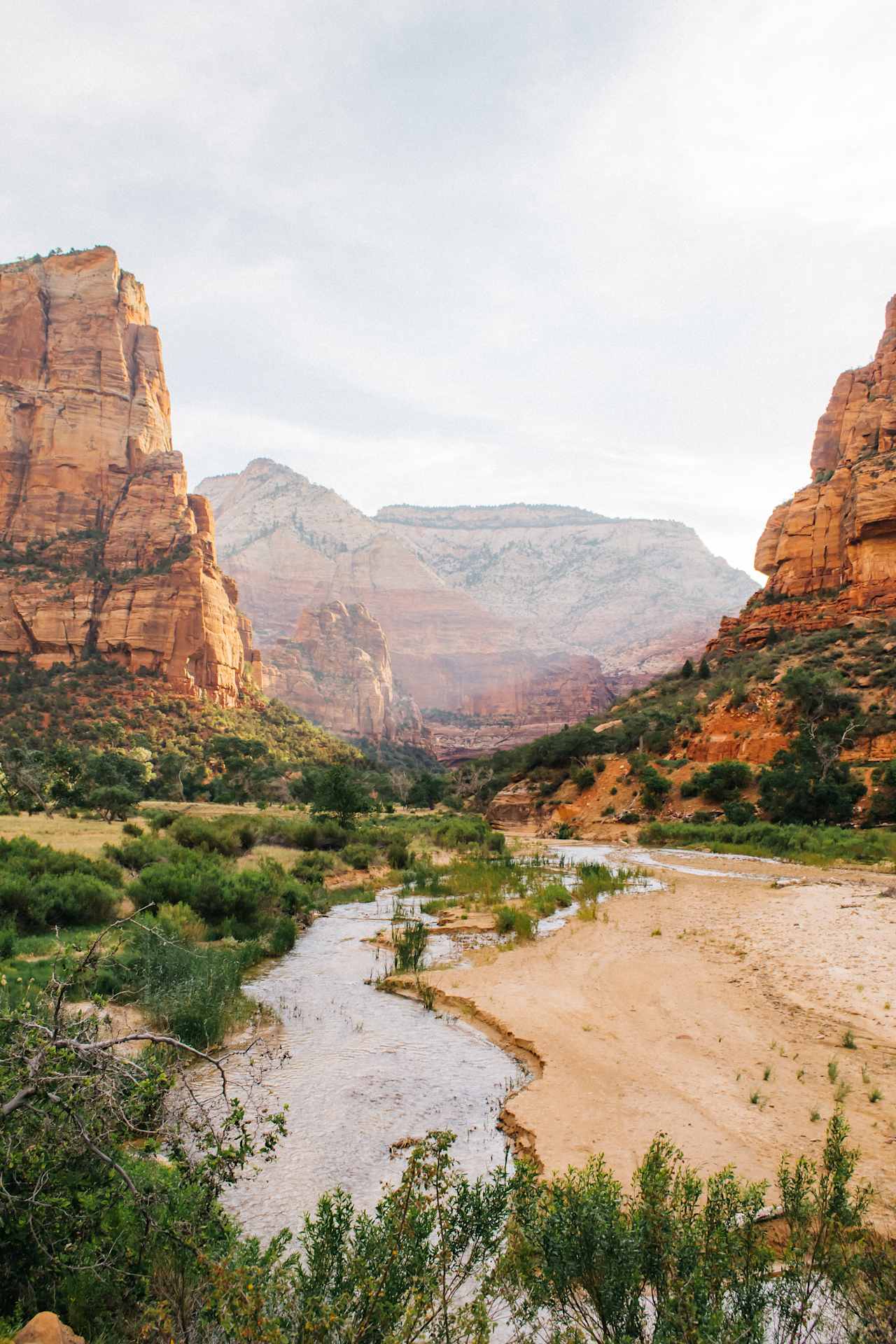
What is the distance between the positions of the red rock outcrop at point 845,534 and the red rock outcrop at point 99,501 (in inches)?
2127

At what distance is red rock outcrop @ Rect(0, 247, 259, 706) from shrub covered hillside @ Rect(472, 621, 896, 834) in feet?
130

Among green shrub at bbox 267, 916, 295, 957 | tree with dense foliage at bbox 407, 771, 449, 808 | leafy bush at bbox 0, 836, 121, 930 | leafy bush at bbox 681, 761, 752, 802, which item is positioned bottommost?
tree with dense foliage at bbox 407, 771, 449, 808

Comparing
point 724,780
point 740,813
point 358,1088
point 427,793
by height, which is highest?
point 724,780

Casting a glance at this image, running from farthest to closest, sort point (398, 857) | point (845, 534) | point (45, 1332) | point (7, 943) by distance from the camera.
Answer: point (845, 534) → point (398, 857) → point (7, 943) → point (45, 1332)

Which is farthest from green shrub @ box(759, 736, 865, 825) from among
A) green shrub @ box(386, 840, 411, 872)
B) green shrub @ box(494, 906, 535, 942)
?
green shrub @ box(494, 906, 535, 942)

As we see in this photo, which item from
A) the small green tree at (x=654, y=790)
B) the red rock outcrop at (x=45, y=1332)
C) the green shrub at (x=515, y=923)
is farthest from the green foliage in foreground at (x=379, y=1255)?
the small green tree at (x=654, y=790)

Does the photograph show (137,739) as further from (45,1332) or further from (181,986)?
(45,1332)

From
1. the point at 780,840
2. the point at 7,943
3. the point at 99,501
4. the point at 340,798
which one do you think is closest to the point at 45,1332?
the point at 7,943

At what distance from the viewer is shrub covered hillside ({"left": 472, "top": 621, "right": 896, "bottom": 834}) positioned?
31.3 meters

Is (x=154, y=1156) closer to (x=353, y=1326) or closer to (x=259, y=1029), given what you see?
(x=353, y=1326)

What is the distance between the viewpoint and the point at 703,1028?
27.0 ft

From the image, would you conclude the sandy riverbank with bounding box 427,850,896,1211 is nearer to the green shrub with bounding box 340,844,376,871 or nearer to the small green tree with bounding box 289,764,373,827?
the green shrub with bounding box 340,844,376,871

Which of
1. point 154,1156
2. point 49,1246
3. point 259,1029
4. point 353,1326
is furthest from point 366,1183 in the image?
point 259,1029

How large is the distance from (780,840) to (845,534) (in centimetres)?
3749
